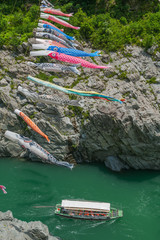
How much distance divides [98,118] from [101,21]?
56.9 ft

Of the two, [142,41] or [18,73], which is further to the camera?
[142,41]

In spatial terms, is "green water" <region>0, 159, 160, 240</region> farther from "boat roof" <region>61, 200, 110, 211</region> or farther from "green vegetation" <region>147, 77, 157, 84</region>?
"green vegetation" <region>147, 77, 157, 84</region>

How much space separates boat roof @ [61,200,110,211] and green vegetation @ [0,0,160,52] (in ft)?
74.5

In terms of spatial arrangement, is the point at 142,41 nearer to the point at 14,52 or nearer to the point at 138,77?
the point at 138,77

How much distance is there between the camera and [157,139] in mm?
33469

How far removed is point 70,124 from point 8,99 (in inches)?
350

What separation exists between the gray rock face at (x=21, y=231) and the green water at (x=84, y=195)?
2984mm

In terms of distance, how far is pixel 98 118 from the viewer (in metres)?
34.9

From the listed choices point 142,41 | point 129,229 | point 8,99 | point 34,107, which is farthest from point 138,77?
point 129,229

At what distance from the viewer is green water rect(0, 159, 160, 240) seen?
88.2ft

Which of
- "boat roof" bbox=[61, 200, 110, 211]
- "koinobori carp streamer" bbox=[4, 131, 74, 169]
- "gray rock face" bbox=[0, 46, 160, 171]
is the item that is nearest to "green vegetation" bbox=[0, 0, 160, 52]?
"gray rock face" bbox=[0, 46, 160, 171]

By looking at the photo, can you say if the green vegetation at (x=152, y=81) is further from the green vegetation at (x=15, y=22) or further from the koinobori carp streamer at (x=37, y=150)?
the green vegetation at (x=15, y=22)

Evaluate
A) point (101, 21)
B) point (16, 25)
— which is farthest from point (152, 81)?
point (16, 25)

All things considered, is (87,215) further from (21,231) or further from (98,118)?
(98,118)
